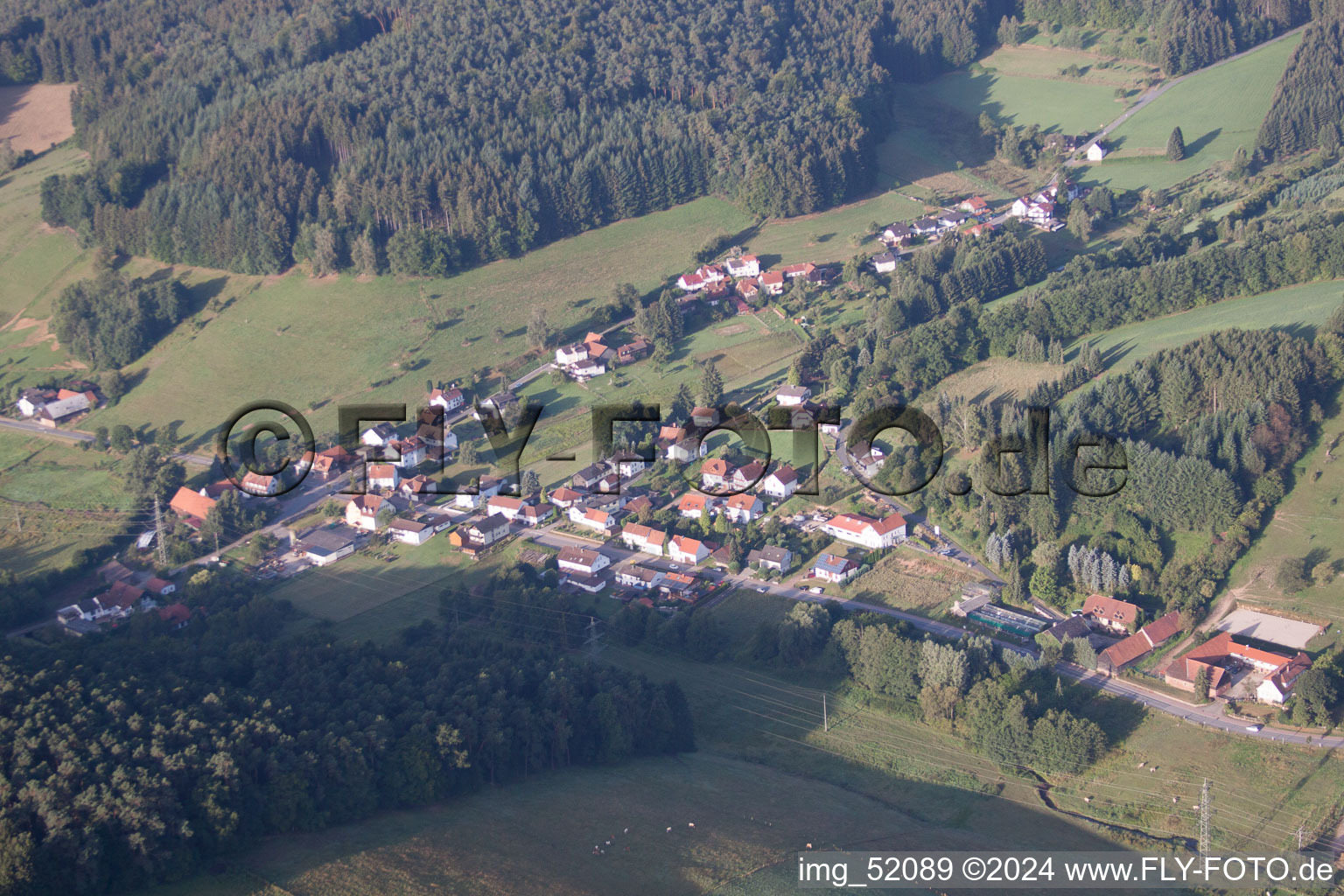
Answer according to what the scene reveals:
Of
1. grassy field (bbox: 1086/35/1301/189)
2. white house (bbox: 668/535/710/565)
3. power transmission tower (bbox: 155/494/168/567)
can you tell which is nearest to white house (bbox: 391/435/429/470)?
power transmission tower (bbox: 155/494/168/567)

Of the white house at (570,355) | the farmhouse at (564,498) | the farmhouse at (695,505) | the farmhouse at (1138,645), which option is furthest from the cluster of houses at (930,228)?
the farmhouse at (1138,645)

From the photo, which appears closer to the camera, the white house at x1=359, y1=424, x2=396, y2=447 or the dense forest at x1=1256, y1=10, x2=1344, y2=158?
the white house at x1=359, y1=424, x2=396, y2=447

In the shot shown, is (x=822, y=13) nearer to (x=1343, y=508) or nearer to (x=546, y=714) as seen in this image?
(x=1343, y=508)

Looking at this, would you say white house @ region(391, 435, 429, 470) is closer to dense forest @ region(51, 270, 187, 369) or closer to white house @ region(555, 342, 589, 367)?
white house @ region(555, 342, 589, 367)

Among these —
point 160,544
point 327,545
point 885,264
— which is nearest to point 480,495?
point 327,545

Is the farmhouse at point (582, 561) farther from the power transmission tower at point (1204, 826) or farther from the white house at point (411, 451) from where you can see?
the power transmission tower at point (1204, 826)

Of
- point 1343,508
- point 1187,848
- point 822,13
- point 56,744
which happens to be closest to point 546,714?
point 56,744
